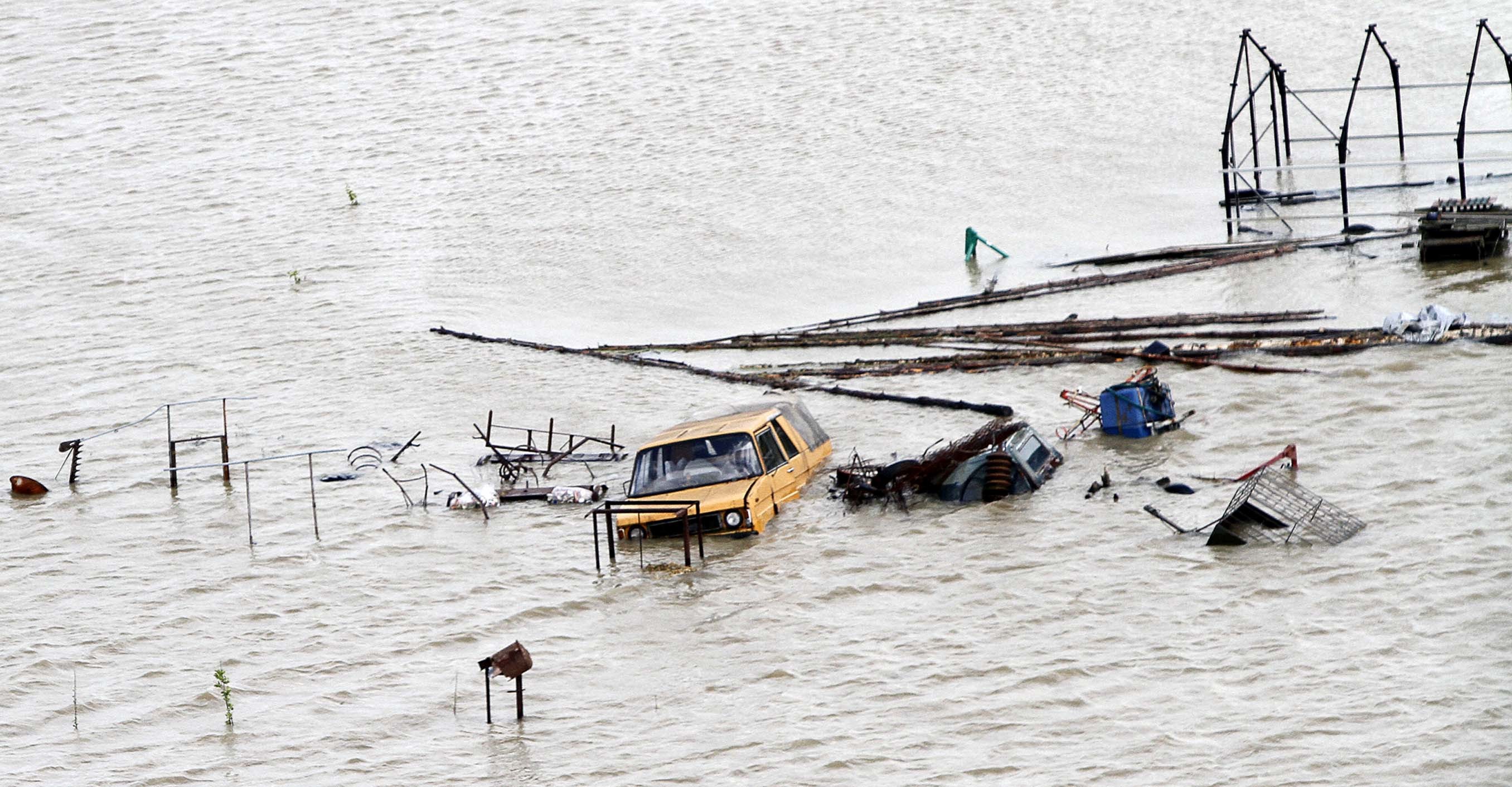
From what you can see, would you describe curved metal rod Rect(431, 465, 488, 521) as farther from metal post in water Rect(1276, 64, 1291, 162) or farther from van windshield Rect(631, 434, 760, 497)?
metal post in water Rect(1276, 64, 1291, 162)

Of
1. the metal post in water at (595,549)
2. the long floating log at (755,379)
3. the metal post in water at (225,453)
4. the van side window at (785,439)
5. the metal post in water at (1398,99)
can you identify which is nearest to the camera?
the metal post in water at (595,549)

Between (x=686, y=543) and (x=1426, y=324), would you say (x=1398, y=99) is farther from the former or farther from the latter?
(x=686, y=543)

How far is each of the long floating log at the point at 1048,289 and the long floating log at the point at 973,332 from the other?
96 centimetres

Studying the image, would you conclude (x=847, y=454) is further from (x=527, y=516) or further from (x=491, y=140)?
(x=491, y=140)

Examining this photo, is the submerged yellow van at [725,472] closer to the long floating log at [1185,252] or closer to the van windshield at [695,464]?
the van windshield at [695,464]

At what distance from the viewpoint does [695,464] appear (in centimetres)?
1783

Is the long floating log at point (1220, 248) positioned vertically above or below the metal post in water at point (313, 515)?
above

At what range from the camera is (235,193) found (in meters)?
37.3

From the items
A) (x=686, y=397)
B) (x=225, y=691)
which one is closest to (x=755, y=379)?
(x=686, y=397)

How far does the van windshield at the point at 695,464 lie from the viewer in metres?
17.6

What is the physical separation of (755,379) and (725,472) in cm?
616

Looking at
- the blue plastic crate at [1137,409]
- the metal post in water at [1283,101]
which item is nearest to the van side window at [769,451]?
the blue plastic crate at [1137,409]

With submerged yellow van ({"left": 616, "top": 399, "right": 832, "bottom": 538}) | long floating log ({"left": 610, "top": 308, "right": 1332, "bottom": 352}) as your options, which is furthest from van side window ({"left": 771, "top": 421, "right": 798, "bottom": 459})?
long floating log ({"left": 610, "top": 308, "right": 1332, "bottom": 352})

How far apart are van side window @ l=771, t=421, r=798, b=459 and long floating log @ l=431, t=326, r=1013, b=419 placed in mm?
3089
